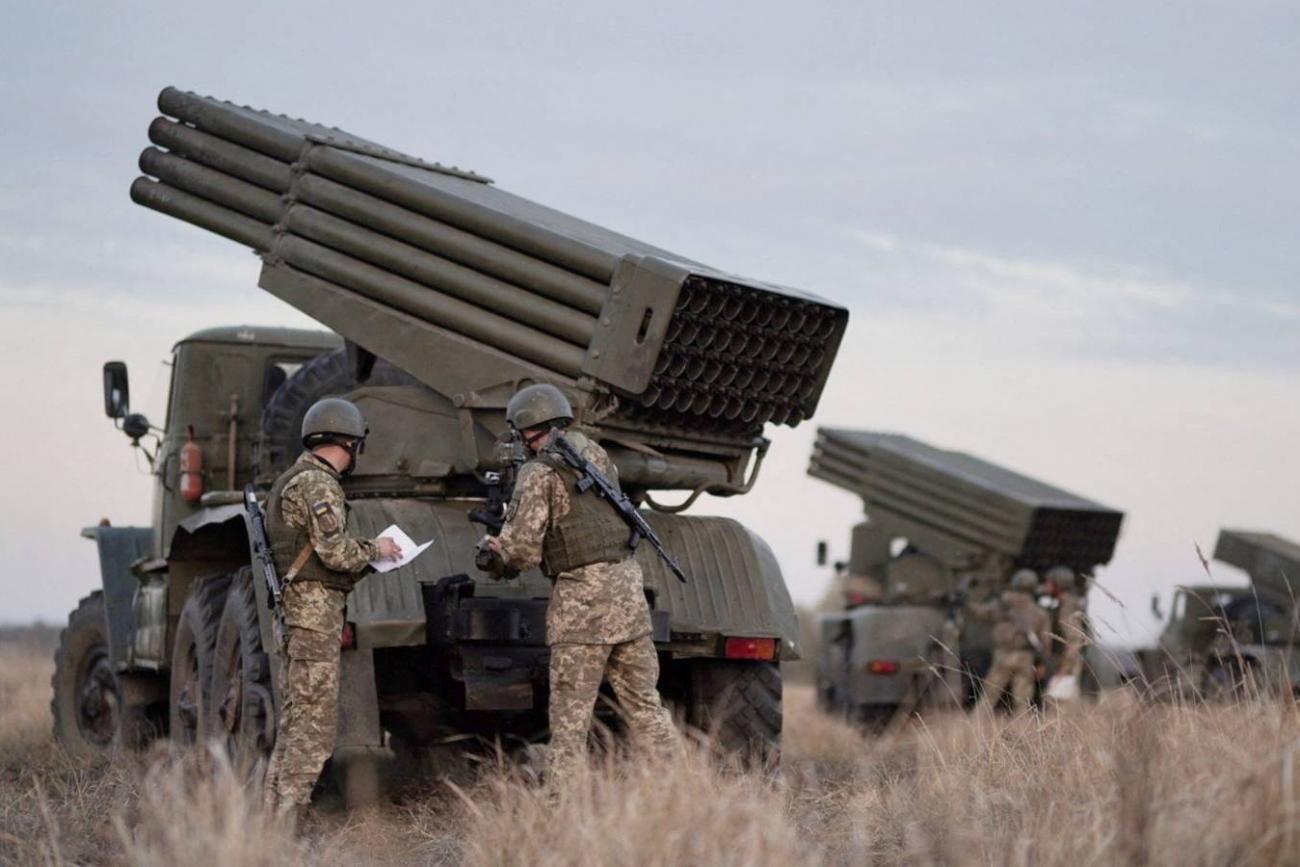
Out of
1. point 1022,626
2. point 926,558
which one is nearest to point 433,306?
point 1022,626

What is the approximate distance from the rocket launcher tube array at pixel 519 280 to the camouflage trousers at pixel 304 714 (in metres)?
1.62

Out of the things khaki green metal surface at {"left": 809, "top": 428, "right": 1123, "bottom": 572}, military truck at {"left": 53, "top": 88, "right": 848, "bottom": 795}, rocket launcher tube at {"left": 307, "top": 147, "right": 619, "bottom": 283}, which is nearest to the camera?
military truck at {"left": 53, "top": 88, "right": 848, "bottom": 795}

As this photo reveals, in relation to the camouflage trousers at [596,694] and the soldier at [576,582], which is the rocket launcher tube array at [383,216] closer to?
the soldier at [576,582]

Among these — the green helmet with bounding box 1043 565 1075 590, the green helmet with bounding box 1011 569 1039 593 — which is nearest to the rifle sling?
the green helmet with bounding box 1011 569 1039 593

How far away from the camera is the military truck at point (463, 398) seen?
30.4 feet

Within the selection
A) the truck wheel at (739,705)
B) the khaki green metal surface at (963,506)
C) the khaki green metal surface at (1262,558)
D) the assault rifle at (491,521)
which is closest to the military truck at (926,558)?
the khaki green metal surface at (963,506)

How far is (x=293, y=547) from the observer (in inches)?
353

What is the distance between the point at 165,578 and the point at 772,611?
160 inches

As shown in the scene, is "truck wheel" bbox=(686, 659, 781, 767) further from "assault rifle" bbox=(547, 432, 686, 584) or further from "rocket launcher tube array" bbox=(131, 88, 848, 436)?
"assault rifle" bbox=(547, 432, 686, 584)

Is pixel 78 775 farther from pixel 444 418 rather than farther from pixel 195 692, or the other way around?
pixel 444 418

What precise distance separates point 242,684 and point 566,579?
200 cm

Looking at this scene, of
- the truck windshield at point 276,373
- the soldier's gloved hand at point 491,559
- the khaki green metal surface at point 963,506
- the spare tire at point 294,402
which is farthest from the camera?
the khaki green metal surface at point 963,506

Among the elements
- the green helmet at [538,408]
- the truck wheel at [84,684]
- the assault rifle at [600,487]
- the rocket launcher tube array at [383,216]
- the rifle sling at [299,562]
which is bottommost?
the truck wheel at [84,684]

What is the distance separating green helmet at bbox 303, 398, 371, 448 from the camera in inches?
357
